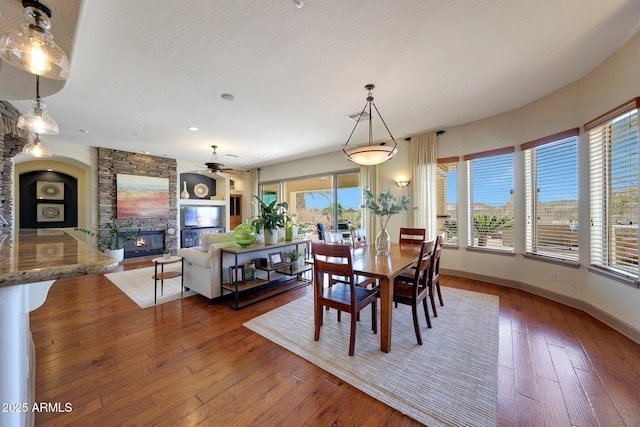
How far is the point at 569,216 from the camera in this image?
310 centimetres

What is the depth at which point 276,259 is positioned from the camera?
11.7ft

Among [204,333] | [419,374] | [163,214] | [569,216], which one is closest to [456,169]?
[569,216]

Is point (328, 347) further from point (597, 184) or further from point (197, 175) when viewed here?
point (197, 175)

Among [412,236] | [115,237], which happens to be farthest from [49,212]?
[412,236]

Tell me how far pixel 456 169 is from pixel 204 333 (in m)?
4.62

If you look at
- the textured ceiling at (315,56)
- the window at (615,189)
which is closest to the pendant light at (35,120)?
the textured ceiling at (315,56)

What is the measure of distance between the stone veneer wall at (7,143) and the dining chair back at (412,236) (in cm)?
584

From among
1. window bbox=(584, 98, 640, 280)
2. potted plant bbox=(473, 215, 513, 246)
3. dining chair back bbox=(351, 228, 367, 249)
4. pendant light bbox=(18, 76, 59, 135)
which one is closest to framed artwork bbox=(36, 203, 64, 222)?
pendant light bbox=(18, 76, 59, 135)

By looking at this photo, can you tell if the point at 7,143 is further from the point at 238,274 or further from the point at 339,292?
the point at 339,292

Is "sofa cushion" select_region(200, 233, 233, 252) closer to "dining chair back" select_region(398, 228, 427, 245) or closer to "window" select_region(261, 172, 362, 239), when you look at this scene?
"window" select_region(261, 172, 362, 239)

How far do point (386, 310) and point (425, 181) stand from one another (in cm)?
328

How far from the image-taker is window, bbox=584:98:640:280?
230 centimetres

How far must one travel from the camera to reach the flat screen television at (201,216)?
741cm

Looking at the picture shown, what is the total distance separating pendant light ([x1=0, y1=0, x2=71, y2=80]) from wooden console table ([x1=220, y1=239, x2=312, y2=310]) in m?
2.16
